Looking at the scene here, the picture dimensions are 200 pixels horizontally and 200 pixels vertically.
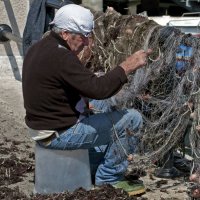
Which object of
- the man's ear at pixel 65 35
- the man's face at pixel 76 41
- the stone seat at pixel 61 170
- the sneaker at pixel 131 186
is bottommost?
the sneaker at pixel 131 186

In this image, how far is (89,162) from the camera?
4879 millimetres

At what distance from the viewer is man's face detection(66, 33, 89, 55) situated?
4.49 metres

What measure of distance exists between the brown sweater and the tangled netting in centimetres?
67

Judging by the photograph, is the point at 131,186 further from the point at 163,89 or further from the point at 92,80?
the point at 92,80

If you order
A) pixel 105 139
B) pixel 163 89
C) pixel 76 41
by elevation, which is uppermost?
pixel 76 41

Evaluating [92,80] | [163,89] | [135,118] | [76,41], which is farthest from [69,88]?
[163,89]

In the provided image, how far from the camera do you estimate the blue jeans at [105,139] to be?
4574mm

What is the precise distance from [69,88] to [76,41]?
0.37 meters

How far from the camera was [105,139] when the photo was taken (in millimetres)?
4723

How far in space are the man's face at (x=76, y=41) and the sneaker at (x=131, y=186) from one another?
1175 millimetres

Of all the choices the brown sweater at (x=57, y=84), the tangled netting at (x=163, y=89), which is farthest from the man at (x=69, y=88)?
the tangled netting at (x=163, y=89)

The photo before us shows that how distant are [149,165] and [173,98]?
0.73 m

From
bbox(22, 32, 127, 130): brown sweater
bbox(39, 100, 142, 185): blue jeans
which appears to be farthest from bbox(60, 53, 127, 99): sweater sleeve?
bbox(39, 100, 142, 185): blue jeans

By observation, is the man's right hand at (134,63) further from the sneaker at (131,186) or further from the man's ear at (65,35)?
the sneaker at (131,186)
